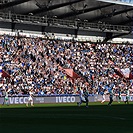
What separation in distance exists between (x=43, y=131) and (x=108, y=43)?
66865 millimetres

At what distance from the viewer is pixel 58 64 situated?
229ft

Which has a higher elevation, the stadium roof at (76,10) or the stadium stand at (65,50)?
the stadium roof at (76,10)

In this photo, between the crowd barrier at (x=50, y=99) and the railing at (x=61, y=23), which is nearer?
the crowd barrier at (x=50, y=99)

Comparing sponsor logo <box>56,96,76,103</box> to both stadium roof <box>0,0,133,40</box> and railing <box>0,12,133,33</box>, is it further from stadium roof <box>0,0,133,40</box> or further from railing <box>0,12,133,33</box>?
stadium roof <box>0,0,133,40</box>

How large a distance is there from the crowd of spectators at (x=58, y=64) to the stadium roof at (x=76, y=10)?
4.74 m

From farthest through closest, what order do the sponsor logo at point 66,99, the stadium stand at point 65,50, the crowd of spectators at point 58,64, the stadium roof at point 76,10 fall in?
the stadium roof at point 76,10 → the stadium stand at point 65,50 → the crowd of spectators at point 58,64 → the sponsor logo at point 66,99

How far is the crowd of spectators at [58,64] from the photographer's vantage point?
2400 inches

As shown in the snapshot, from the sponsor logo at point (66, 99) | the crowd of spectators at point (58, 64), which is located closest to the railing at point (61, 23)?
the crowd of spectators at point (58, 64)

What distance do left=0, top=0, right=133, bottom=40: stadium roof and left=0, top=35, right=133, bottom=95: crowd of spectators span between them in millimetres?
4737

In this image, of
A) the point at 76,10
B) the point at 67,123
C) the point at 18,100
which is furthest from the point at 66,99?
the point at 67,123

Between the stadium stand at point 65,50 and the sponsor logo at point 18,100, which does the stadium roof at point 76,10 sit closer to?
the stadium stand at point 65,50

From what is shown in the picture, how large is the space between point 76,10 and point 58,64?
43.3ft

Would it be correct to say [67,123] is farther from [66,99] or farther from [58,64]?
[58,64]

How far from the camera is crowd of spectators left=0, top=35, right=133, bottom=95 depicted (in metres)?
61.0
